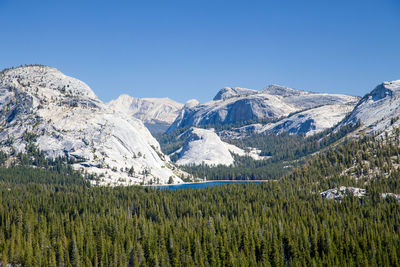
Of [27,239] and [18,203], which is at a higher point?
[18,203]

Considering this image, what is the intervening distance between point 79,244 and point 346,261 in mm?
78106

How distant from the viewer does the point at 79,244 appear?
11069 cm

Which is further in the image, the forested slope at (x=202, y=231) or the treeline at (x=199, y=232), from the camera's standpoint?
the forested slope at (x=202, y=231)

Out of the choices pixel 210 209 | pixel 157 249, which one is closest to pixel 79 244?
pixel 157 249

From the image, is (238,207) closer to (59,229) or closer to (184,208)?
(184,208)

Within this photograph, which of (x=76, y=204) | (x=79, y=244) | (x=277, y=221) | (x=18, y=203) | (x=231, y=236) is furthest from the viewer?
(x=76, y=204)

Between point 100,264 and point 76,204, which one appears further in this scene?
point 76,204

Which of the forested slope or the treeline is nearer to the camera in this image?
the treeline

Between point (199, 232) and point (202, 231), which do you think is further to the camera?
point (202, 231)

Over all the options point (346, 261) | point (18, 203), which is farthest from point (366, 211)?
point (18, 203)

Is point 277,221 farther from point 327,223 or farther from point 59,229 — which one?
point 59,229

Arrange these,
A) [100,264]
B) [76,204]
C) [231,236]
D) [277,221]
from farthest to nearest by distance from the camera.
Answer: [76,204]
[277,221]
[231,236]
[100,264]

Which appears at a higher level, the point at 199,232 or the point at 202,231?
the point at 202,231

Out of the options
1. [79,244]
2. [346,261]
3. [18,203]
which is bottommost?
[346,261]
